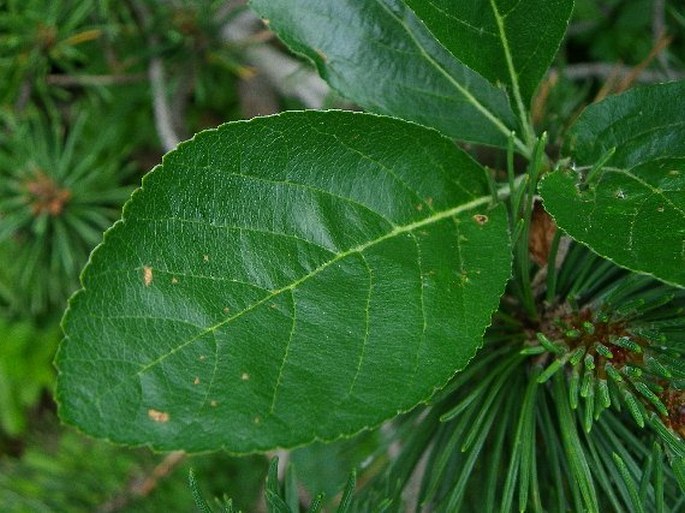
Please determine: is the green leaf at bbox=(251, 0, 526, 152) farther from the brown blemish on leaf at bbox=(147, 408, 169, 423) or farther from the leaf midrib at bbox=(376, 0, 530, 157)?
the brown blemish on leaf at bbox=(147, 408, 169, 423)

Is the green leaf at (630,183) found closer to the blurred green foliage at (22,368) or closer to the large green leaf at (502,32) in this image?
the large green leaf at (502,32)

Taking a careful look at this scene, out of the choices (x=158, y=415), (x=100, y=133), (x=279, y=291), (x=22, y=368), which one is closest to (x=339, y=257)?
(x=279, y=291)

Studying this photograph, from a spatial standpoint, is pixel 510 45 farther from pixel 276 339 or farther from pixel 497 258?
pixel 276 339

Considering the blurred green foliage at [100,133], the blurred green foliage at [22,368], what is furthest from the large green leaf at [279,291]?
the blurred green foliage at [22,368]

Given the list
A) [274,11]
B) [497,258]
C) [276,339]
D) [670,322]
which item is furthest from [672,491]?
[274,11]

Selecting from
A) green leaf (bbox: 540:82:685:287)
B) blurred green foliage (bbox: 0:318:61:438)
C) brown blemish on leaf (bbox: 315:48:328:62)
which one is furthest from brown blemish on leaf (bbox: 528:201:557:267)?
blurred green foliage (bbox: 0:318:61:438)

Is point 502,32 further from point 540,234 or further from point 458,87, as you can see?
point 540,234
